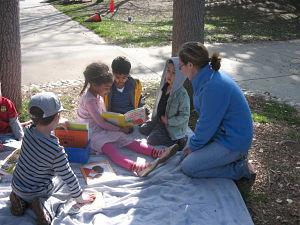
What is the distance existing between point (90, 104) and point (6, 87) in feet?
4.97

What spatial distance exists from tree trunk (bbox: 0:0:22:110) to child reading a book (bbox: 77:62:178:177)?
125 cm

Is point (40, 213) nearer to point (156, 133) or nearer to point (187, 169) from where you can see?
point (187, 169)

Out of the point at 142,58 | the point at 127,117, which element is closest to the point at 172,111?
the point at 127,117

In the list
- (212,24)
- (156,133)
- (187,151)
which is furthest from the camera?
(212,24)

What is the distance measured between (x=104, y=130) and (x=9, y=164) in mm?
1032

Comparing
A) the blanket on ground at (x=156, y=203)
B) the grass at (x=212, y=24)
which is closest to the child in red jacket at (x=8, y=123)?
the blanket on ground at (x=156, y=203)

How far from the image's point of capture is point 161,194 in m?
3.68

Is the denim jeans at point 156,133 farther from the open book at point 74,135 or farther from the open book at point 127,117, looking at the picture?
the open book at point 74,135

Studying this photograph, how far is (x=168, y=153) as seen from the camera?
4152 mm

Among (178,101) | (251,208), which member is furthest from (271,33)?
(251,208)

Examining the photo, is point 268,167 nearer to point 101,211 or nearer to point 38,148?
point 101,211

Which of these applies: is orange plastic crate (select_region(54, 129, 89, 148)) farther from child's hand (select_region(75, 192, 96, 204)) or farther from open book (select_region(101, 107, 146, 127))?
child's hand (select_region(75, 192, 96, 204))

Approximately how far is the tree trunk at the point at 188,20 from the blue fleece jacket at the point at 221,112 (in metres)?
1.99

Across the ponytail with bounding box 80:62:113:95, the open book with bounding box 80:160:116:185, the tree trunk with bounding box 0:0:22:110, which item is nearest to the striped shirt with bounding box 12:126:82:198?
the open book with bounding box 80:160:116:185
